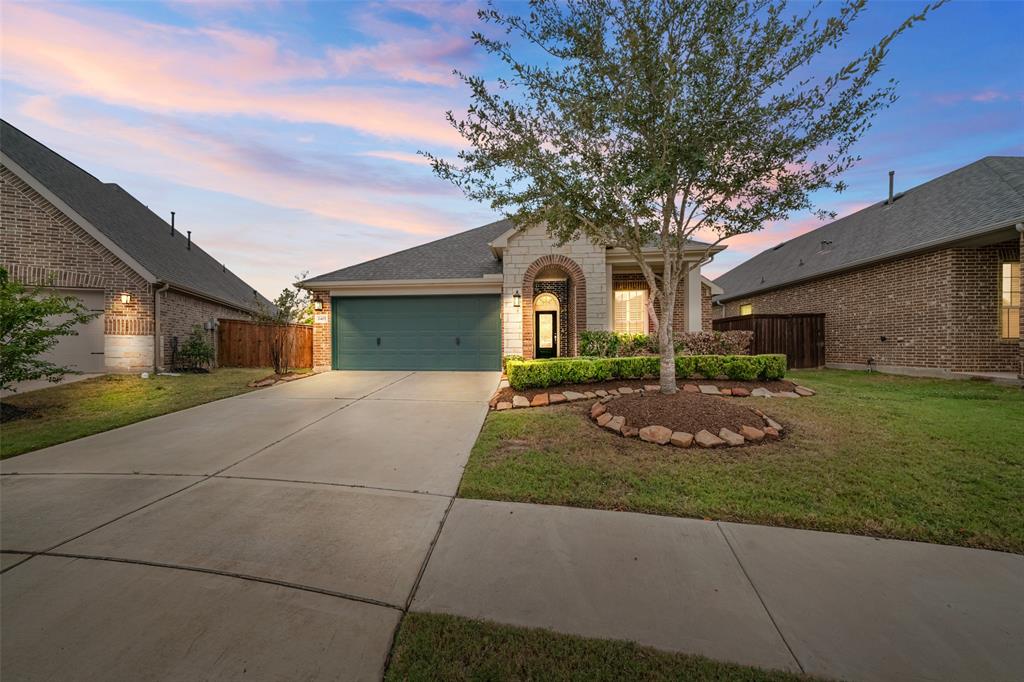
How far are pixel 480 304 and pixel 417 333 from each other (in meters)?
2.26

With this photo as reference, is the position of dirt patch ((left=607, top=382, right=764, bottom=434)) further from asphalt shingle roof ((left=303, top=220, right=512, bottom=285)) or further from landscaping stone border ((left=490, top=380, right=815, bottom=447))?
asphalt shingle roof ((left=303, top=220, right=512, bottom=285))

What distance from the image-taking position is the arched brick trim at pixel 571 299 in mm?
11578

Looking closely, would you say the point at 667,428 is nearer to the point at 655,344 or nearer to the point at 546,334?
the point at 655,344

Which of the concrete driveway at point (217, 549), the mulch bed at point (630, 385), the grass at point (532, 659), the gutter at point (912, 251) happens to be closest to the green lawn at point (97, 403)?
the concrete driveway at point (217, 549)

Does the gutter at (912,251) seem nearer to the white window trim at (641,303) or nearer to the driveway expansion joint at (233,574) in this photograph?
the white window trim at (641,303)

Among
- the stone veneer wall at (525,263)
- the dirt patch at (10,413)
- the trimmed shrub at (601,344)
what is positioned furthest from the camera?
the stone veneer wall at (525,263)

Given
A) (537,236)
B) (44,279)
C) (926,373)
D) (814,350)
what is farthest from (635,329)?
(44,279)

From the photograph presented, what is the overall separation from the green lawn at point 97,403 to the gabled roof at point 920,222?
17.9 metres

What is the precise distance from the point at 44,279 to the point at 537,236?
13.8 meters

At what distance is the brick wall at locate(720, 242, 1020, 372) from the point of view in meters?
9.87

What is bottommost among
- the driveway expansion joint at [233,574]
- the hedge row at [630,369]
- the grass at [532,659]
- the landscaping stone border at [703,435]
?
the grass at [532,659]

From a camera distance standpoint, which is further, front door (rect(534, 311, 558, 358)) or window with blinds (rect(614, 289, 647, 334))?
front door (rect(534, 311, 558, 358))

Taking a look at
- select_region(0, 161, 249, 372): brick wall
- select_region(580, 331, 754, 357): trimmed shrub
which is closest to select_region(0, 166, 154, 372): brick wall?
select_region(0, 161, 249, 372): brick wall

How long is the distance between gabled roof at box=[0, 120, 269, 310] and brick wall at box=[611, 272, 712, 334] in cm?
1424
